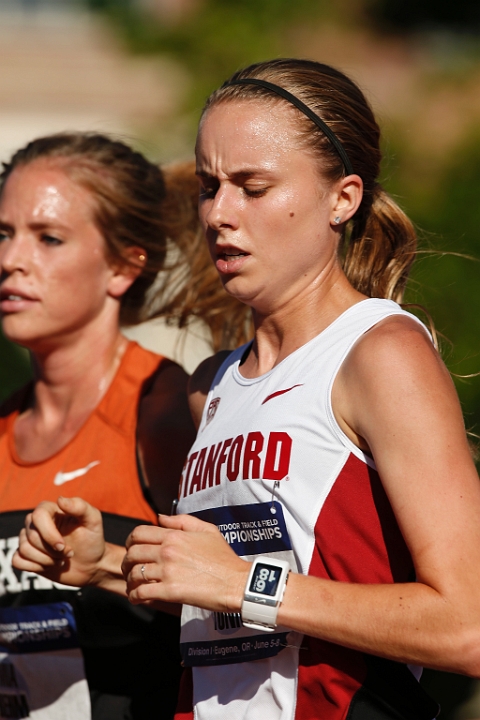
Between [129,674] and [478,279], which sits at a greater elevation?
[478,279]

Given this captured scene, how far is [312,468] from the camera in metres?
1.68

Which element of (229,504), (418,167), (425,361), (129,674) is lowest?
(129,674)

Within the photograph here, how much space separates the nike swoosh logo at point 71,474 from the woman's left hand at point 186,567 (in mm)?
907

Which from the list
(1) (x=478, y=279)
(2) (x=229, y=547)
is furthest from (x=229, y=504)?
(1) (x=478, y=279)

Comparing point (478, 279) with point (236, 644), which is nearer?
point (236, 644)

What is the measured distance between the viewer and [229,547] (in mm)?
1687

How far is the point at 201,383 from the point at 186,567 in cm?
84

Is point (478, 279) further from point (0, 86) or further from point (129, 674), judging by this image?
point (0, 86)

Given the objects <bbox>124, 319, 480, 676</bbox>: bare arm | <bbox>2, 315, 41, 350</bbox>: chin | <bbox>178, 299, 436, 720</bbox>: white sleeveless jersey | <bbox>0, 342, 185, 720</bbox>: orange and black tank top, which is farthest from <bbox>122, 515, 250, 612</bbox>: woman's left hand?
<bbox>2, 315, 41, 350</bbox>: chin

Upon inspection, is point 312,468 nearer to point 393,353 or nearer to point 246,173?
point 393,353

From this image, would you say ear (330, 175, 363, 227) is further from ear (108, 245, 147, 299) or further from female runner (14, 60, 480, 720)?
ear (108, 245, 147, 299)

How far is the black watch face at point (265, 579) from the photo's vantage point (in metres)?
1.57

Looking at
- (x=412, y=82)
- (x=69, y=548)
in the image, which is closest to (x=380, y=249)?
(x=69, y=548)

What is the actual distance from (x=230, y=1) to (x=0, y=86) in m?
3.82
